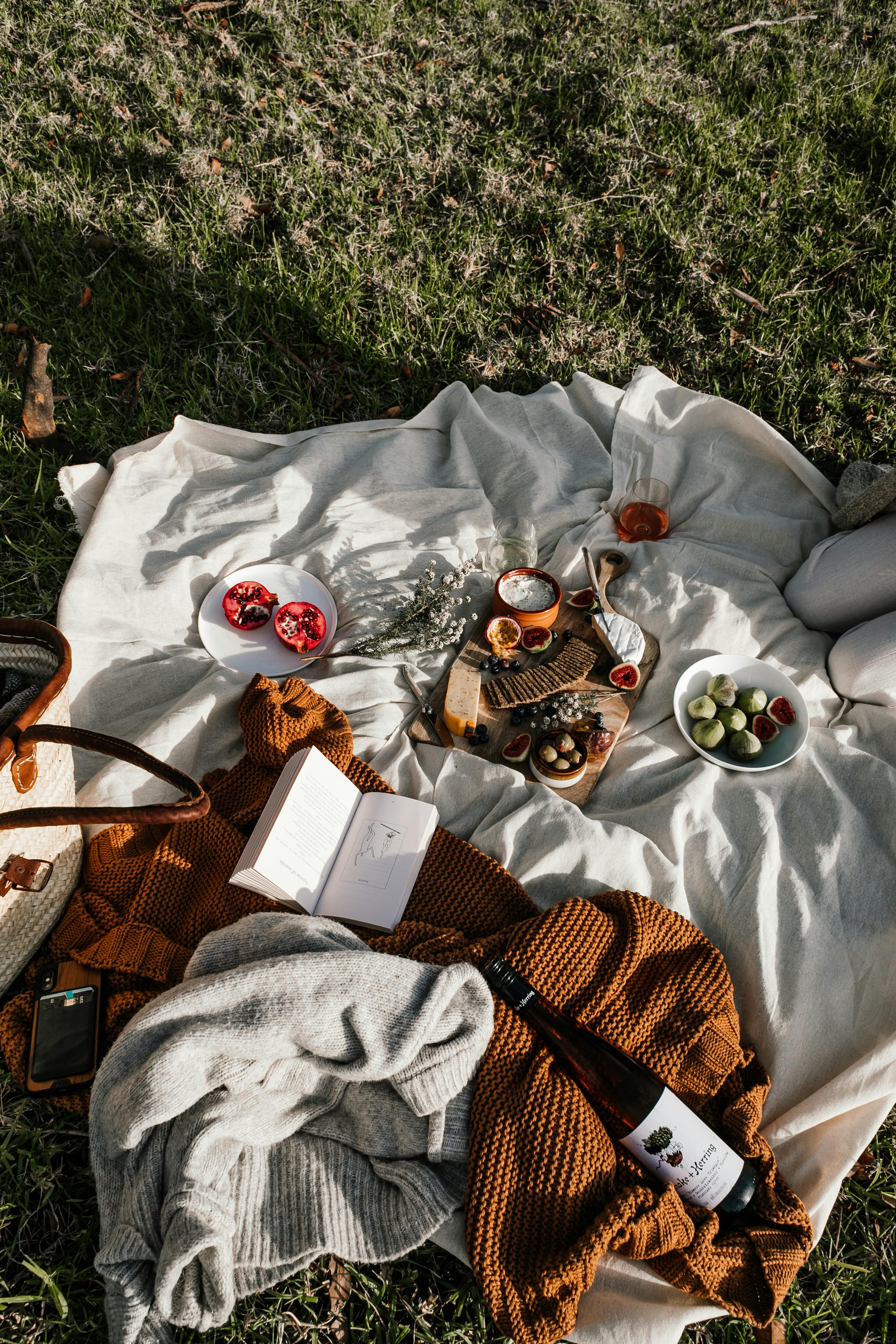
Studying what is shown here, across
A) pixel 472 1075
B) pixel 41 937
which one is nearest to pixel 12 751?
pixel 41 937

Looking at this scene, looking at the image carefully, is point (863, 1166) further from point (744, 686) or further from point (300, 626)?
point (300, 626)

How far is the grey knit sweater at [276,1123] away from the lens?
2004 mm

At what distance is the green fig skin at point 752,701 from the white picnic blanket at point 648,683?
229 millimetres

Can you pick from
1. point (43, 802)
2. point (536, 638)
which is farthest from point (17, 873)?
point (536, 638)

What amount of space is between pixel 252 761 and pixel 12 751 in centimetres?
90

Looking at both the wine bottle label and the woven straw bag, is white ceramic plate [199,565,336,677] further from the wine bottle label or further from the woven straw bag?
the wine bottle label

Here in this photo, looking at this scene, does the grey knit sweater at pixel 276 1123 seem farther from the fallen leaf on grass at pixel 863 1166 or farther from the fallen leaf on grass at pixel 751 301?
the fallen leaf on grass at pixel 751 301

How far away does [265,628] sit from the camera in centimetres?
332

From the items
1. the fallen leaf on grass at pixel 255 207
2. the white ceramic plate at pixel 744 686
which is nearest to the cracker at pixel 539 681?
the white ceramic plate at pixel 744 686

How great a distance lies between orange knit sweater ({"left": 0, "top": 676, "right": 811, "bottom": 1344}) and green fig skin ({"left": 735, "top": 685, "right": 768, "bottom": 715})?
0.93 metres

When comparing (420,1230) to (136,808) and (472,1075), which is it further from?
(136,808)

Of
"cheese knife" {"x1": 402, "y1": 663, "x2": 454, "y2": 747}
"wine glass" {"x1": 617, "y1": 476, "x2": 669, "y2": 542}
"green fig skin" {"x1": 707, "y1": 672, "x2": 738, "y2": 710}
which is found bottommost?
"cheese knife" {"x1": 402, "y1": 663, "x2": 454, "y2": 747}

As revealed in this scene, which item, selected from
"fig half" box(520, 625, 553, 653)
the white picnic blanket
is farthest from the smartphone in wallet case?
"fig half" box(520, 625, 553, 653)

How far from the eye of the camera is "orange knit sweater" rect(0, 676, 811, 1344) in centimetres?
203
